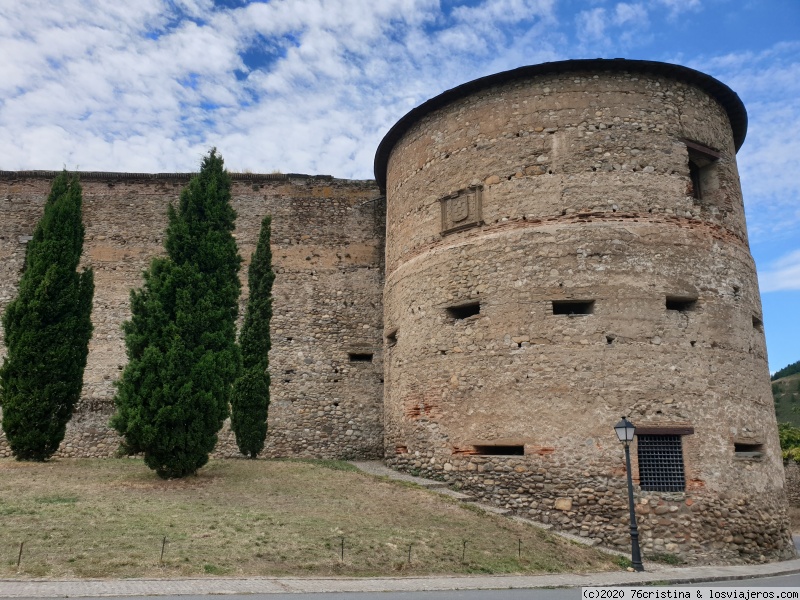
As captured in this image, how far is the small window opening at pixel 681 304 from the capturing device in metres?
12.0

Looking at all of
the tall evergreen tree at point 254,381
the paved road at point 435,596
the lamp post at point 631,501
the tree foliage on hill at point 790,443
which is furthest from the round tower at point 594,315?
the tree foliage on hill at point 790,443

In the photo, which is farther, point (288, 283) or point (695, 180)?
point (288, 283)

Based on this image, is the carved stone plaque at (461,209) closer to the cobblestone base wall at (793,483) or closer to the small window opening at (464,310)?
the small window opening at (464,310)

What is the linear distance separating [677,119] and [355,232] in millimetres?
9181

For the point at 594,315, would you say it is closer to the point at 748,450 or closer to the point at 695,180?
the point at 748,450

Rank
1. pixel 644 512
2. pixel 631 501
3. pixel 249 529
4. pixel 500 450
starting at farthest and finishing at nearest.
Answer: pixel 500 450 → pixel 644 512 → pixel 631 501 → pixel 249 529

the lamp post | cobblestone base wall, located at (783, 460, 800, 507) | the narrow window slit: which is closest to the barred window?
the lamp post

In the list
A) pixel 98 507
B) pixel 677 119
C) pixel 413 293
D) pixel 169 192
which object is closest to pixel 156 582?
pixel 98 507

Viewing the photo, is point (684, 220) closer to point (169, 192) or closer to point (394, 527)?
point (394, 527)

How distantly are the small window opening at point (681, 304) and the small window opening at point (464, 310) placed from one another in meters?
3.63

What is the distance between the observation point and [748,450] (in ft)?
38.9

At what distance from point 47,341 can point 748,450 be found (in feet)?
47.9

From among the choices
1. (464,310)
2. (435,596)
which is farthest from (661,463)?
(435,596)

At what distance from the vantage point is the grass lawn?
750 centimetres
